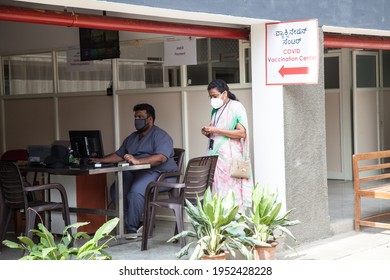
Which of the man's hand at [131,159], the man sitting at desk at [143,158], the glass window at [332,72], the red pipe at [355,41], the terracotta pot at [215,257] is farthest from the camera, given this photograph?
the glass window at [332,72]

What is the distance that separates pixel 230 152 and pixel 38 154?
2301mm

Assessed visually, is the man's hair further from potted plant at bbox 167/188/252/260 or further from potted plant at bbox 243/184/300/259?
potted plant at bbox 167/188/252/260

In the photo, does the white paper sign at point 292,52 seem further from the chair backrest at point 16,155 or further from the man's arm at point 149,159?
the chair backrest at point 16,155

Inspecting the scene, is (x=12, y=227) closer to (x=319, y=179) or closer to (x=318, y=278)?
(x=319, y=179)

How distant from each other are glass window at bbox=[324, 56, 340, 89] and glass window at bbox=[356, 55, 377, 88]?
0.35 metres

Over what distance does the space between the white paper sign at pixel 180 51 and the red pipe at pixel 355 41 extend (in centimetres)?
154

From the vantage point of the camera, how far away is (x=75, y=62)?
410 inches

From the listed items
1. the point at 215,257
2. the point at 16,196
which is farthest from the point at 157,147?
the point at 215,257

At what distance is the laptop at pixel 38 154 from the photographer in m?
8.80

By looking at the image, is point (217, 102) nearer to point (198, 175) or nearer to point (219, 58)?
point (198, 175)

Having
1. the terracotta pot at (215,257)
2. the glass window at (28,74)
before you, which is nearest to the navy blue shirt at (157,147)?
the terracotta pot at (215,257)

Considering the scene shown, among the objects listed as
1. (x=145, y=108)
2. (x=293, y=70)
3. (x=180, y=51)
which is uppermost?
(x=180, y=51)

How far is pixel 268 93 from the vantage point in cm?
804

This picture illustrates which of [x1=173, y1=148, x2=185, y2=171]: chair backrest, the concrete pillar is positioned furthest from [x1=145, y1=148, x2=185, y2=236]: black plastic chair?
the concrete pillar
